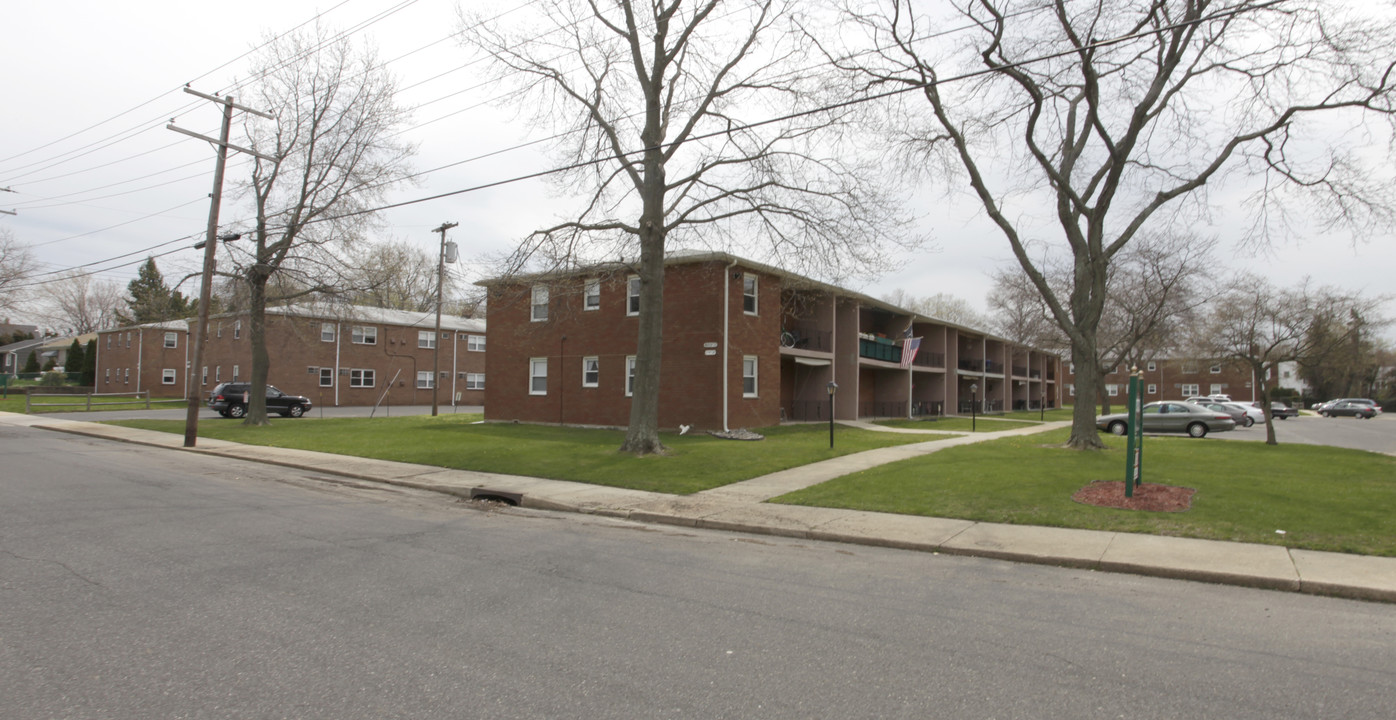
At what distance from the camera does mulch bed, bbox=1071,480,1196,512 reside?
9922 millimetres

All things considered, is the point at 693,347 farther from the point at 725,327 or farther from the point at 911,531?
the point at 911,531

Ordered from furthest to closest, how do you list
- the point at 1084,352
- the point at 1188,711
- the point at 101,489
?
the point at 1084,352 → the point at 101,489 → the point at 1188,711

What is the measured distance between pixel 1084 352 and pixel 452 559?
1589cm

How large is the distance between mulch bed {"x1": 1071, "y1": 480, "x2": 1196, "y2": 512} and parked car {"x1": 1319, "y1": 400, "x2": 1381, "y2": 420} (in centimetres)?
6142

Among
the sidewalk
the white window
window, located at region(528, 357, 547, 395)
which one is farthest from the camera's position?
window, located at region(528, 357, 547, 395)

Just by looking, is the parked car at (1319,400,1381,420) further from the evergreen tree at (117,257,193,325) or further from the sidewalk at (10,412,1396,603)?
the evergreen tree at (117,257,193,325)

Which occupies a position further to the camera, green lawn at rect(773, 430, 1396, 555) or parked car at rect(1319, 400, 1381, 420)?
parked car at rect(1319, 400, 1381, 420)

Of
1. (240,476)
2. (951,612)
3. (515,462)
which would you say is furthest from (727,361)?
(951,612)

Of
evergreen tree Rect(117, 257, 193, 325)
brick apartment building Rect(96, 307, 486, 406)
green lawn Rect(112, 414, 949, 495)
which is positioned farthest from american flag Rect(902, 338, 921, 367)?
evergreen tree Rect(117, 257, 193, 325)

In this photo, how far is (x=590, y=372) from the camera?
991 inches

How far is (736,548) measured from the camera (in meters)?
8.27

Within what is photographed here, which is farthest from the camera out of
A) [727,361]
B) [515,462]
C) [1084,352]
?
[727,361]

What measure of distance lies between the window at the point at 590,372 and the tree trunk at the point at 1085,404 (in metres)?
14.4

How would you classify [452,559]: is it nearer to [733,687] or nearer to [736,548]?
[736,548]
